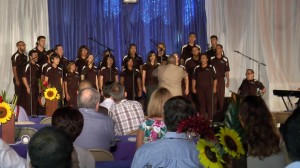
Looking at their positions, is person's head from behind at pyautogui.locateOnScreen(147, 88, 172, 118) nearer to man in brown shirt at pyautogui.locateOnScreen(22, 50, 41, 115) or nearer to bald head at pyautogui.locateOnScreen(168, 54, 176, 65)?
bald head at pyautogui.locateOnScreen(168, 54, 176, 65)

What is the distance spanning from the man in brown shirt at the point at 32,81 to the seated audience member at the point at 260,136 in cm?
956

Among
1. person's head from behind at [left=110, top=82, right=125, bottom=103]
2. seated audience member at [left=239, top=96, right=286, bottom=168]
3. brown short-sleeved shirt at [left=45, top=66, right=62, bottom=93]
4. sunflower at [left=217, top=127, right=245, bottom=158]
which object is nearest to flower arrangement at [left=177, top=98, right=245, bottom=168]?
sunflower at [left=217, top=127, right=245, bottom=158]

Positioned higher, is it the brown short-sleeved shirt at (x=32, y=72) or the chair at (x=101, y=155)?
the brown short-sleeved shirt at (x=32, y=72)

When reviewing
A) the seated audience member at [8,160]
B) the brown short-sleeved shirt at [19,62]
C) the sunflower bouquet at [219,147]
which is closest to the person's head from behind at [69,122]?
the seated audience member at [8,160]

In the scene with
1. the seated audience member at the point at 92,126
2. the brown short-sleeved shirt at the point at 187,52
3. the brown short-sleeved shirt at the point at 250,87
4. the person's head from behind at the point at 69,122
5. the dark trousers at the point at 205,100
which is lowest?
the dark trousers at the point at 205,100

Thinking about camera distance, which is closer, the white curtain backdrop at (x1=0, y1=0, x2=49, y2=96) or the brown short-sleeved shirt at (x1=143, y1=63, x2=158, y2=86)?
the brown short-sleeved shirt at (x1=143, y1=63, x2=158, y2=86)

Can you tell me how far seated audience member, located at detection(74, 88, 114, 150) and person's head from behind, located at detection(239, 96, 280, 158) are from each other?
1663 millimetres

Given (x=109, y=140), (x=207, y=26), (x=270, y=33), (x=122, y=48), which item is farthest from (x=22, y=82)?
(x=109, y=140)

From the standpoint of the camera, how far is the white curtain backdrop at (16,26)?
1463 centimetres

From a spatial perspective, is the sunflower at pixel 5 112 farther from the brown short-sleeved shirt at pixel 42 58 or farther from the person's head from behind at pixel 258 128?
the brown short-sleeved shirt at pixel 42 58

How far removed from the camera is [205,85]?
1363 cm

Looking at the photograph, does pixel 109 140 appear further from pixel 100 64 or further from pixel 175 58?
pixel 100 64

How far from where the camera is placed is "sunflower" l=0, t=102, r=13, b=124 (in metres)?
5.81

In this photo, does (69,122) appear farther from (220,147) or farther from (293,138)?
(293,138)
